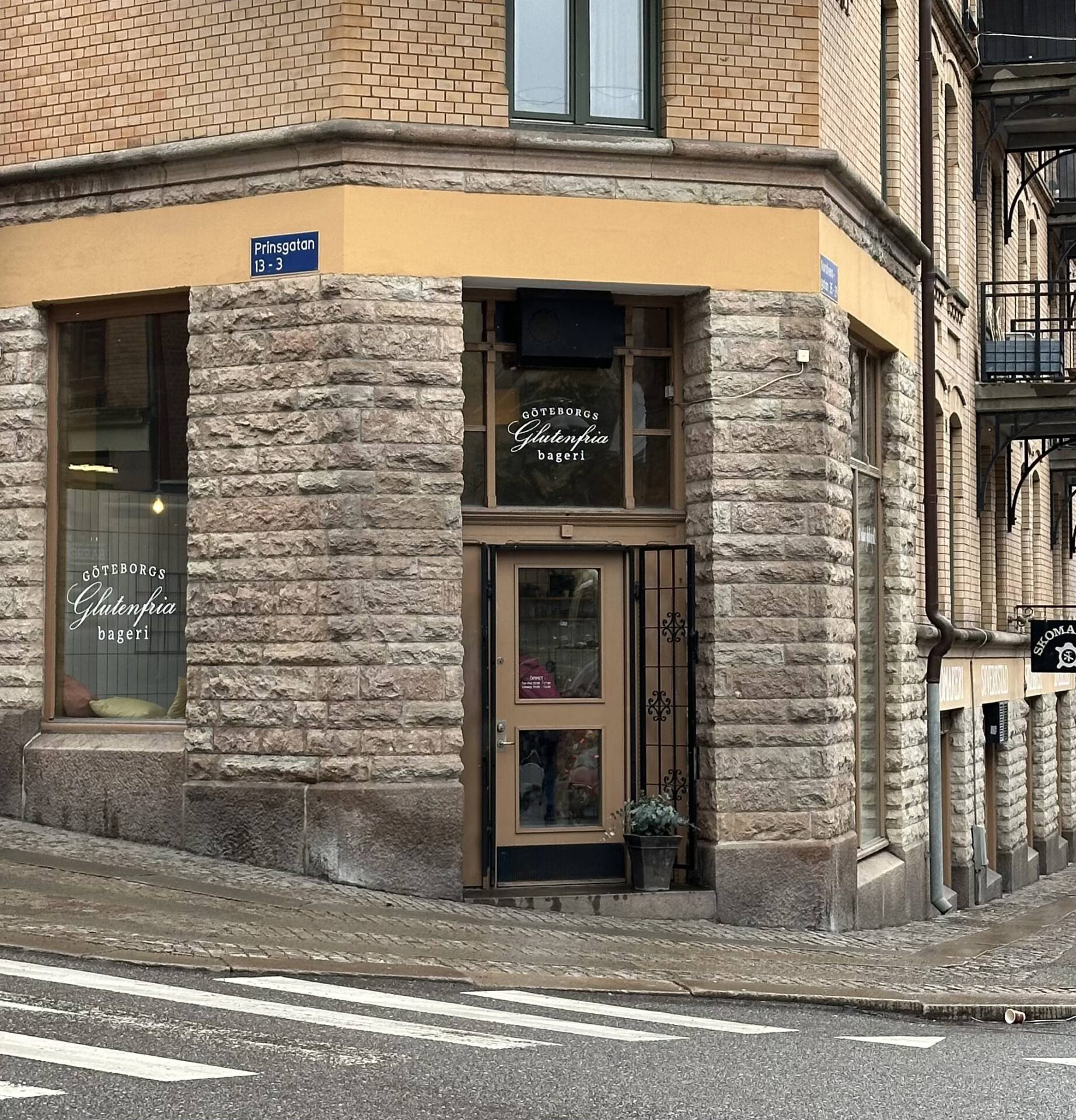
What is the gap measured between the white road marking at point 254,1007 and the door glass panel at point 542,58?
277 inches

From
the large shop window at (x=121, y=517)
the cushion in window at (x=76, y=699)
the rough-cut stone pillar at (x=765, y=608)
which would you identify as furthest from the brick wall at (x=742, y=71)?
the cushion in window at (x=76, y=699)

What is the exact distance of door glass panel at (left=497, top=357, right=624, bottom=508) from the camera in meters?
13.0

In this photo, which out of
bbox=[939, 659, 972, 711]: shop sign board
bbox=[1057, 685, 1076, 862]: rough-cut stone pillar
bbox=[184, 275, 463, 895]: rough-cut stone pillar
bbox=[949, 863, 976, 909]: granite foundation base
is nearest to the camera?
bbox=[184, 275, 463, 895]: rough-cut stone pillar

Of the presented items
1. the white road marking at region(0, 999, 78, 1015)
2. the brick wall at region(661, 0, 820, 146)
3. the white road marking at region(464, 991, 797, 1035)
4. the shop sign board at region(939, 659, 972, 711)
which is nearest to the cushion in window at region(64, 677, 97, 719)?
the white road marking at region(464, 991, 797, 1035)

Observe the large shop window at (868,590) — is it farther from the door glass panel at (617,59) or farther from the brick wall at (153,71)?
the brick wall at (153,71)

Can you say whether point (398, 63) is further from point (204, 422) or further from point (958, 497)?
point (958, 497)

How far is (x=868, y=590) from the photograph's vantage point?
15.5m

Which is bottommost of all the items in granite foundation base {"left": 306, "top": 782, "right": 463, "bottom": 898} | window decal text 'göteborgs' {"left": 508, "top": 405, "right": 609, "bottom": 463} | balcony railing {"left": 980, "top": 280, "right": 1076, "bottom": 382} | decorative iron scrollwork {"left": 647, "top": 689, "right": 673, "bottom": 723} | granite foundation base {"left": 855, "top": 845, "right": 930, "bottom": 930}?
granite foundation base {"left": 855, "top": 845, "right": 930, "bottom": 930}

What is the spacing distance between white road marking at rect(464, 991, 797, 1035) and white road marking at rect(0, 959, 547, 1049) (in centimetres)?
101

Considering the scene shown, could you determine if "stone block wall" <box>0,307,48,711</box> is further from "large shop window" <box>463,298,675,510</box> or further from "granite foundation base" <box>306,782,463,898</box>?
"large shop window" <box>463,298,675,510</box>

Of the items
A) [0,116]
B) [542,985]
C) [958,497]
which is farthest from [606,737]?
[958,497]

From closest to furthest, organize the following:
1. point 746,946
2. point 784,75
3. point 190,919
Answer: point 190,919, point 746,946, point 784,75

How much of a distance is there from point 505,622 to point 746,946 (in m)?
2.90

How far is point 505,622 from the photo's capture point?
12875 mm
